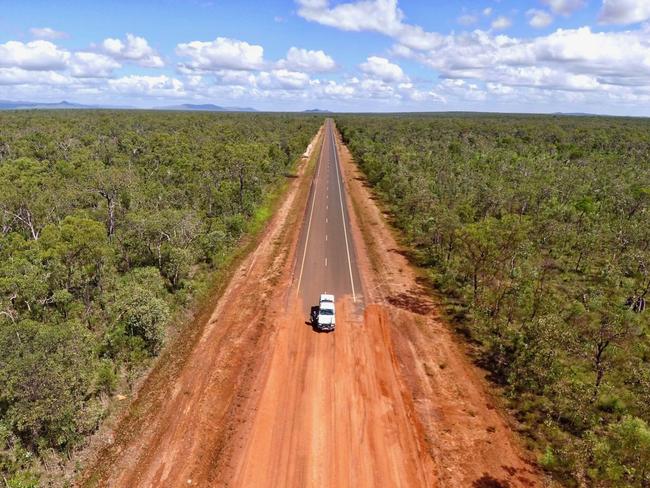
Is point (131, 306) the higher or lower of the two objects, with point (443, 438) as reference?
higher

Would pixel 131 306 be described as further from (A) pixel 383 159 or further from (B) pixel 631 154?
(B) pixel 631 154

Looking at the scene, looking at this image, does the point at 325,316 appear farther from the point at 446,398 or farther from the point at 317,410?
the point at 446,398

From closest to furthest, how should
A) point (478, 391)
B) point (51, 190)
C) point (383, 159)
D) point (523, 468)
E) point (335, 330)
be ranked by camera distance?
point (523, 468) → point (478, 391) → point (335, 330) → point (51, 190) → point (383, 159)

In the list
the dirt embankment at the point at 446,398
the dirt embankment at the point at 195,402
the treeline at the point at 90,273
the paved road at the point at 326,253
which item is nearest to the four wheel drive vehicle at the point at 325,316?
the paved road at the point at 326,253

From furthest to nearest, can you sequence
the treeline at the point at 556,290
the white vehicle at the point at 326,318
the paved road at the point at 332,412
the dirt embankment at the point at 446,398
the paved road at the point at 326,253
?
the paved road at the point at 326,253
the white vehicle at the point at 326,318
the treeline at the point at 556,290
the dirt embankment at the point at 446,398
the paved road at the point at 332,412

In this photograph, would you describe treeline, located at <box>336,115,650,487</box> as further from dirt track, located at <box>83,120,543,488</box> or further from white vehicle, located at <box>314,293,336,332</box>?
white vehicle, located at <box>314,293,336,332</box>

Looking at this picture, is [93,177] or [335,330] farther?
[93,177]

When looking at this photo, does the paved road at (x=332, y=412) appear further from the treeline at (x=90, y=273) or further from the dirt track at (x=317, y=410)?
the treeline at (x=90, y=273)

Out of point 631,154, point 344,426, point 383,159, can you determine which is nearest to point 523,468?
point 344,426
